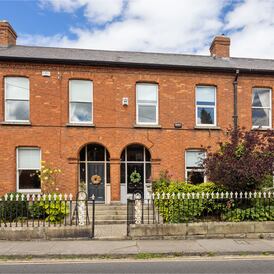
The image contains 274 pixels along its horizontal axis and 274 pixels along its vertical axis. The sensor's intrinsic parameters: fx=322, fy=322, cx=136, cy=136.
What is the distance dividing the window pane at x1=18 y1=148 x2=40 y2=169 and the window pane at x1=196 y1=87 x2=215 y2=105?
26.7 feet

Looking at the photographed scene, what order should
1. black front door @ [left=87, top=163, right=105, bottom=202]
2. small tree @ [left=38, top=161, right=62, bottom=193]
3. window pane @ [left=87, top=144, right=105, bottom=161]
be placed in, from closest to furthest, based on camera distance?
small tree @ [left=38, top=161, right=62, bottom=193] < black front door @ [left=87, top=163, right=105, bottom=202] < window pane @ [left=87, top=144, right=105, bottom=161]

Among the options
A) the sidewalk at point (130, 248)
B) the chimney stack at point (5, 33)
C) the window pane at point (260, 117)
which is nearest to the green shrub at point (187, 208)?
the sidewalk at point (130, 248)

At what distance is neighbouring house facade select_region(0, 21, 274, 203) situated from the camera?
576 inches

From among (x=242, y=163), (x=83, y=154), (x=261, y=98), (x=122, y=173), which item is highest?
(x=261, y=98)

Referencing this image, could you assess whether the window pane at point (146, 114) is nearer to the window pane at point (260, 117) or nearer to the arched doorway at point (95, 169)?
the arched doorway at point (95, 169)

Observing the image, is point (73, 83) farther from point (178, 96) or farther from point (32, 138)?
point (178, 96)

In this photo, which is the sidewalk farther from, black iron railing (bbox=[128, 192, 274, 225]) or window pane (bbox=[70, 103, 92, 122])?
window pane (bbox=[70, 103, 92, 122])

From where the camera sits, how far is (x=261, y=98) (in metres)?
16.5

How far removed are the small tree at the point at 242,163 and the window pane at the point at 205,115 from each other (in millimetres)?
5297

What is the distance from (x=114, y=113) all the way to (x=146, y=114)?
1581mm

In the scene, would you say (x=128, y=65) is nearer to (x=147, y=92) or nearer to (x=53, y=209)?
(x=147, y=92)

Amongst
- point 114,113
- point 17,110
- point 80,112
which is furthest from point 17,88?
point 114,113

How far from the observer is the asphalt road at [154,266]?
6.61 metres

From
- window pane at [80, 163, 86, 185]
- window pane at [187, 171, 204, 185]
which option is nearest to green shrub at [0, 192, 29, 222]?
window pane at [80, 163, 86, 185]
